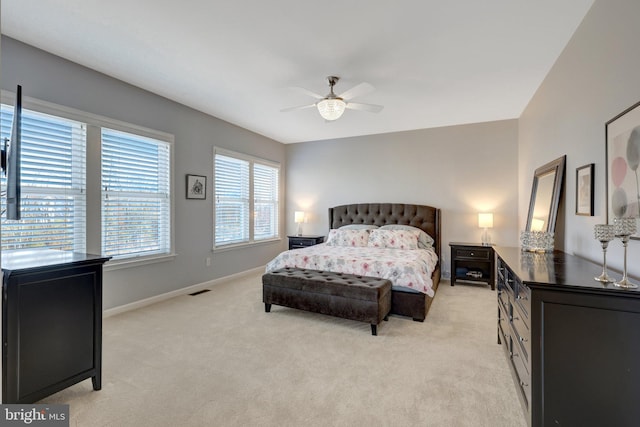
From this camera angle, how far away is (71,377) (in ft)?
6.48

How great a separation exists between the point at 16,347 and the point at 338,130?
5.05 m

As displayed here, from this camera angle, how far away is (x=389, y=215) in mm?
5664

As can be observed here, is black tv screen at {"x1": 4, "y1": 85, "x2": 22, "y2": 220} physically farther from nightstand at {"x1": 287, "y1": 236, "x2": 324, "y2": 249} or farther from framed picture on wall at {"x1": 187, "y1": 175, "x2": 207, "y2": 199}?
nightstand at {"x1": 287, "y1": 236, "x2": 324, "y2": 249}

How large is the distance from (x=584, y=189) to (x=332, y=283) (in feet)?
7.71

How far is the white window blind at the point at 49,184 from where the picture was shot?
2812 millimetres

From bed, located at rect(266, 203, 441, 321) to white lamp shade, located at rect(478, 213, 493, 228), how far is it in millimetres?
675

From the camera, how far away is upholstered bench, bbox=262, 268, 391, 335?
3090 mm

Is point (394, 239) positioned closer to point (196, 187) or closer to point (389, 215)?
point (389, 215)

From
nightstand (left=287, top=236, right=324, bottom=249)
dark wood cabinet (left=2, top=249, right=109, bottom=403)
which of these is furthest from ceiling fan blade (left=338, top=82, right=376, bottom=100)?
nightstand (left=287, top=236, right=324, bottom=249)

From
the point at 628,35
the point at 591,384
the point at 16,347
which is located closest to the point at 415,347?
the point at 591,384

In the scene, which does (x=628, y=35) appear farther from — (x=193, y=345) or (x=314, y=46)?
(x=193, y=345)

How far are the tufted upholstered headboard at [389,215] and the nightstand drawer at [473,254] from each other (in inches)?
16.0

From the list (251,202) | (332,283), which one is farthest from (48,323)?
(251,202)

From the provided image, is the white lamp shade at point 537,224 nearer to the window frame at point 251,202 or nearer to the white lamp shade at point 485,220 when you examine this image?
the white lamp shade at point 485,220
